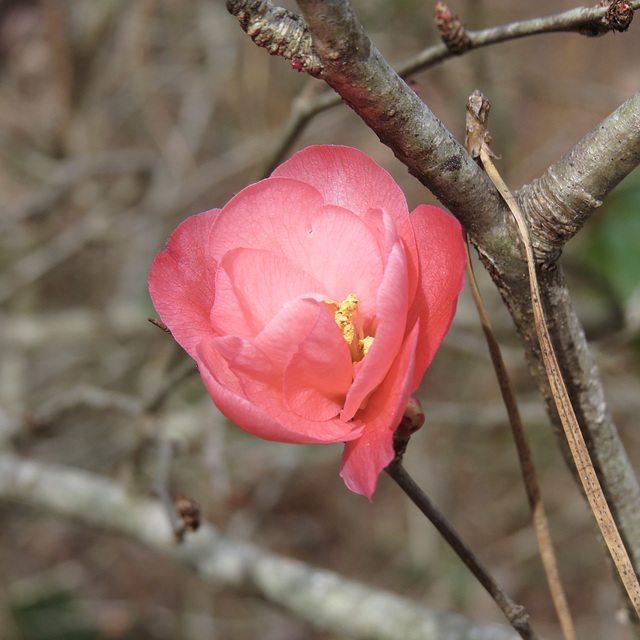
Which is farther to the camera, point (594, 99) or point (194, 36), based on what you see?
point (194, 36)

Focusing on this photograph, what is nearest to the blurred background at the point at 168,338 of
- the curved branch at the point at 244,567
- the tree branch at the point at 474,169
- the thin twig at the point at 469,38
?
the curved branch at the point at 244,567

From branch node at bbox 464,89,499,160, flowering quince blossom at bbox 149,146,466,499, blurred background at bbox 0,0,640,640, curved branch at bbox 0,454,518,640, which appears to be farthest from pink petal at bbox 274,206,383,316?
blurred background at bbox 0,0,640,640

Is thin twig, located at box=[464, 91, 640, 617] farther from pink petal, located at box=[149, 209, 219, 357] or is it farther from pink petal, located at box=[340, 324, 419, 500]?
pink petal, located at box=[149, 209, 219, 357]

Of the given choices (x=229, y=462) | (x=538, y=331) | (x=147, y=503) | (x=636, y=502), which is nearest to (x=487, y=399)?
(x=229, y=462)

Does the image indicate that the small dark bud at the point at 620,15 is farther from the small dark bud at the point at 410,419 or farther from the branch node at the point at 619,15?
the small dark bud at the point at 410,419

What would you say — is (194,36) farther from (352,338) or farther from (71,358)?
(352,338)

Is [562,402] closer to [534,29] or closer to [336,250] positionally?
[336,250]
